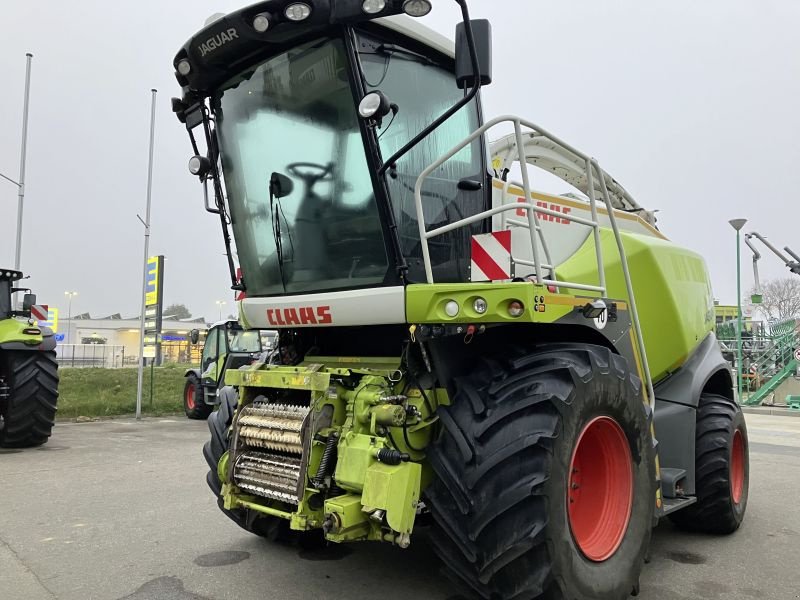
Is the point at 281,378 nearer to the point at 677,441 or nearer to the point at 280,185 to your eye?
the point at 280,185

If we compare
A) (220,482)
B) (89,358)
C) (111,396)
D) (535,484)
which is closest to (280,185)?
(220,482)

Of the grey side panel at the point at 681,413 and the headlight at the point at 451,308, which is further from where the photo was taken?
the grey side panel at the point at 681,413

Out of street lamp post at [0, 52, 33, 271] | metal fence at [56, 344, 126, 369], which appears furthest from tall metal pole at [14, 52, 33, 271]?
metal fence at [56, 344, 126, 369]

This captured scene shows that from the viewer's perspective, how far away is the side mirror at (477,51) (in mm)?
3082

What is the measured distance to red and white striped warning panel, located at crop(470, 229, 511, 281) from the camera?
3424 millimetres

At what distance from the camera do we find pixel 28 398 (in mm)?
8492

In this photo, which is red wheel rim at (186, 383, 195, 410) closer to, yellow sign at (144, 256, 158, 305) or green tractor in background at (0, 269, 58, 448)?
yellow sign at (144, 256, 158, 305)

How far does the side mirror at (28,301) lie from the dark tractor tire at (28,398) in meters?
1.02

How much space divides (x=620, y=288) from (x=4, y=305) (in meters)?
8.68

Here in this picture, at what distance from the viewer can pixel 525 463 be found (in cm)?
292

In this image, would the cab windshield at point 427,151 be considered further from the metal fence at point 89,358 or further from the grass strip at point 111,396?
the metal fence at point 89,358

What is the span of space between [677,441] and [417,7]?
3.49 metres

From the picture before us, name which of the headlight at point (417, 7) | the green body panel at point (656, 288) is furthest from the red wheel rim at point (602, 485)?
the headlight at point (417, 7)

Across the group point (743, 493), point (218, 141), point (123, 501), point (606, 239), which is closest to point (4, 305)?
point (123, 501)
